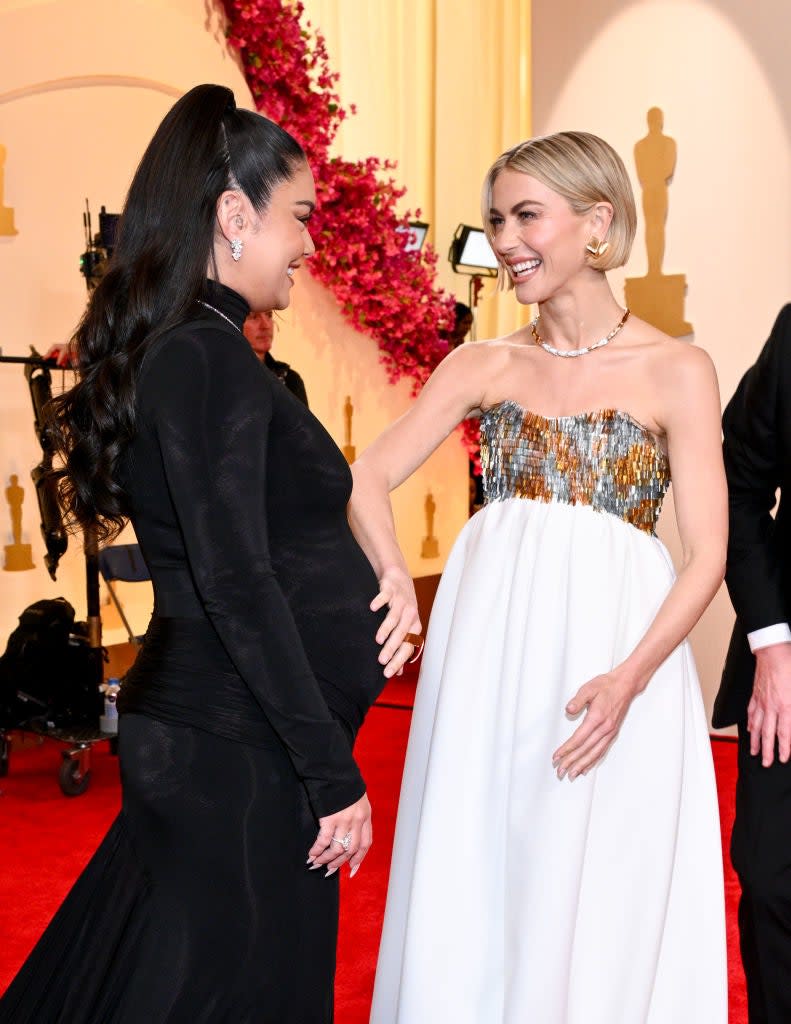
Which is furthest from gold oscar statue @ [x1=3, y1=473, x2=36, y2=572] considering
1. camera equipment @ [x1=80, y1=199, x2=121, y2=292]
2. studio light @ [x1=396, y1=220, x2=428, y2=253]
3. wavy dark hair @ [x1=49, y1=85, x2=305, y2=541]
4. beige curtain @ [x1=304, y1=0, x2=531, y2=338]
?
wavy dark hair @ [x1=49, y1=85, x2=305, y2=541]

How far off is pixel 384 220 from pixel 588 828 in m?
6.56

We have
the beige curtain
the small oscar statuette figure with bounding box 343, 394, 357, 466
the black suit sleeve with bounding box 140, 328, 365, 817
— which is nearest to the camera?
the black suit sleeve with bounding box 140, 328, 365, 817

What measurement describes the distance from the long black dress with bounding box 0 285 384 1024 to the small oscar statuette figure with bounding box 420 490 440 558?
7.16m

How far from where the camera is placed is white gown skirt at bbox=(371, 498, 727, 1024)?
7.41 ft

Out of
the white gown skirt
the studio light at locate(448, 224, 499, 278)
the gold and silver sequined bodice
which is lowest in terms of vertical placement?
the white gown skirt

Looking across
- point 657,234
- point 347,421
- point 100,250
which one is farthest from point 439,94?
point 100,250

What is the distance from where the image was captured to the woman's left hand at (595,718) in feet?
7.13

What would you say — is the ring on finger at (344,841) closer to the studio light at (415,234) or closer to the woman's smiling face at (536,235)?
the woman's smiling face at (536,235)

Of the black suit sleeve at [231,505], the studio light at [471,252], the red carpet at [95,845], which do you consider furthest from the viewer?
the studio light at [471,252]

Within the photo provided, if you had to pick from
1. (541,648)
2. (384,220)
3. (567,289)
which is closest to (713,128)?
(384,220)

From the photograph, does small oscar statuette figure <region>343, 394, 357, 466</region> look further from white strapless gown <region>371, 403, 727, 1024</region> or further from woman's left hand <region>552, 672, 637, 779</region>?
woman's left hand <region>552, 672, 637, 779</region>

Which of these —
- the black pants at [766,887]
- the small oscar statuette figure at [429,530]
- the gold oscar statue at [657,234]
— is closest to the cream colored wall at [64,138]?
the small oscar statuette figure at [429,530]

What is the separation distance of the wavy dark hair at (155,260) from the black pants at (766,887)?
137 centimetres

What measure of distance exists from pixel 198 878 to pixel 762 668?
1272 mm
